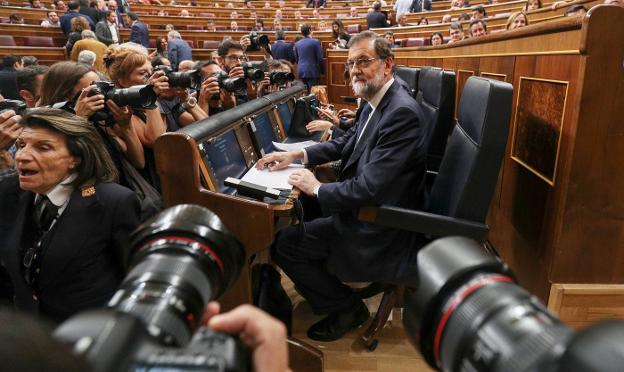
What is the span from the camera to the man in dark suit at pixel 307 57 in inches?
256

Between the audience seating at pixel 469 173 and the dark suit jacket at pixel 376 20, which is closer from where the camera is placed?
the audience seating at pixel 469 173

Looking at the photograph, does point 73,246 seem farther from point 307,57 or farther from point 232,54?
point 307,57

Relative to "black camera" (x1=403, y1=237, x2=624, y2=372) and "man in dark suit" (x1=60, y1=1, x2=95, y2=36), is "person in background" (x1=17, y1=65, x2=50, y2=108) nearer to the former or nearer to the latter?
"black camera" (x1=403, y1=237, x2=624, y2=372)

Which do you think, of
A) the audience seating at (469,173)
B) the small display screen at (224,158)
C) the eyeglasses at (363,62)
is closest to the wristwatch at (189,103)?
the small display screen at (224,158)

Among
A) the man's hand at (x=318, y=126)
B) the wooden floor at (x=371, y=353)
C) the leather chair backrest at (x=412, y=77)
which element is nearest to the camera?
the wooden floor at (x=371, y=353)

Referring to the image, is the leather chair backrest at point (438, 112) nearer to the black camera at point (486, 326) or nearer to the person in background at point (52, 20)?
the black camera at point (486, 326)

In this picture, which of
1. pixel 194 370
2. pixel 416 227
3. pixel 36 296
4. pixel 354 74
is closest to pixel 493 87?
pixel 416 227

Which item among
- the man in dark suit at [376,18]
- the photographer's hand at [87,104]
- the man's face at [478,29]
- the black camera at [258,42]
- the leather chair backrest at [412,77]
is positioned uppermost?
the man in dark suit at [376,18]

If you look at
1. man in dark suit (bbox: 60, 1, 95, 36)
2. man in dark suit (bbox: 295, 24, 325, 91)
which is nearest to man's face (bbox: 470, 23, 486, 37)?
man in dark suit (bbox: 295, 24, 325, 91)

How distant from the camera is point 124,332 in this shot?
35cm

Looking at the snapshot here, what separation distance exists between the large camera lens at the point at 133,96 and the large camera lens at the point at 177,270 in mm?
972

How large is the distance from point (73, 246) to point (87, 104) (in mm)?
498

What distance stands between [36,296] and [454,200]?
4.35ft

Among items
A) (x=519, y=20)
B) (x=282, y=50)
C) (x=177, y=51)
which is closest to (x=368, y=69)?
(x=519, y=20)
